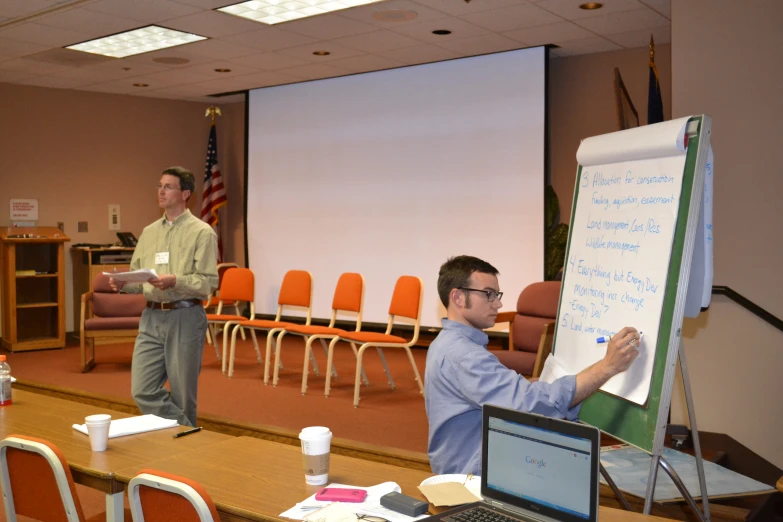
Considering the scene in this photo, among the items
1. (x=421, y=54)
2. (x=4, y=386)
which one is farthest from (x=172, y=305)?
(x=421, y=54)

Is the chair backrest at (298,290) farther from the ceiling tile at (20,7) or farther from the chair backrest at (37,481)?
the chair backrest at (37,481)

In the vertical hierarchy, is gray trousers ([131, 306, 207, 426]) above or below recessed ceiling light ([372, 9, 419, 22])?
below

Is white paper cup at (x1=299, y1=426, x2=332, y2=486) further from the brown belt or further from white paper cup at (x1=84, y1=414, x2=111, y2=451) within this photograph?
the brown belt

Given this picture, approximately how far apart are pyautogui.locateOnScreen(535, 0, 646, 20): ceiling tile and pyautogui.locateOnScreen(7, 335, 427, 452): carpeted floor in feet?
10.8

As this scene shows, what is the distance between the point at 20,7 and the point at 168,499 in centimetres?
544

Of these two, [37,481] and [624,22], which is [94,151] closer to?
[624,22]

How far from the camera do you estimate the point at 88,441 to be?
267 cm

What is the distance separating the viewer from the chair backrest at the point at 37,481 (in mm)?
2201

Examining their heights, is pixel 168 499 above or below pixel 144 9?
below

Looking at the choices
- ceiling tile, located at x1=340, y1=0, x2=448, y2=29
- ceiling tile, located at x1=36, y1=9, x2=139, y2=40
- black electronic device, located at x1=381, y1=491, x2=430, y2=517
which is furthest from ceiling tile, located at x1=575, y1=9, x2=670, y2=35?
black electronic device, located at x1=381, y1=491, x2=430, y2=517

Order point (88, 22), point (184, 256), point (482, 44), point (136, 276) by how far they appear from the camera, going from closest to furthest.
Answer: point (136, 276), point (184, 256), point (88, 22), point (482, 44)

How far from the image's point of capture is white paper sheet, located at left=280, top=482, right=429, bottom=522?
6.33 ft

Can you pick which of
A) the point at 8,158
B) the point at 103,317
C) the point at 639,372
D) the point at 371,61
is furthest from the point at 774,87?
the point at 8,158

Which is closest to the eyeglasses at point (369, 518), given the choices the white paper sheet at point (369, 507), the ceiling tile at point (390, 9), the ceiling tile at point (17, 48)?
the white paper sheet at point (369, 507)
